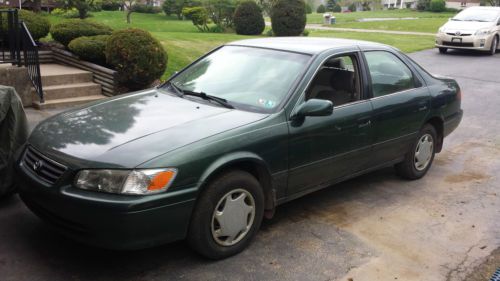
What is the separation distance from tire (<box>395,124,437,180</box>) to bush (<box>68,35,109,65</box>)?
5853 millimetres

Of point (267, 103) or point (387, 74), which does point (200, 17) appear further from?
point (267, 103)

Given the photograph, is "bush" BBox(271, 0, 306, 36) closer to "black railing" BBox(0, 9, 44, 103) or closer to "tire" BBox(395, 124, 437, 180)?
"black railing" BBox(0, 9, 44, 103)

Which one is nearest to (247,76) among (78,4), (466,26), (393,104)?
(393,104)

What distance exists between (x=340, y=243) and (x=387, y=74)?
1.98 meters

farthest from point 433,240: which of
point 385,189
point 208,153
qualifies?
point 208,153

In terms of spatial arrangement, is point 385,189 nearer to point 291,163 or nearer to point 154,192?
point 291,163

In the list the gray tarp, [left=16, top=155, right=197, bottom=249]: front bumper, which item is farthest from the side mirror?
the gray tarp

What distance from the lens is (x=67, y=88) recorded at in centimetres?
861

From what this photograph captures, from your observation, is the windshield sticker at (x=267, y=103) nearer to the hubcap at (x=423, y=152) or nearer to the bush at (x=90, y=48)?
the hubcap at (x=423, y=152)

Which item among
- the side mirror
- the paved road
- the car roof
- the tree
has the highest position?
the tree

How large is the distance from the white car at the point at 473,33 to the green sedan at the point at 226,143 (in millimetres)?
12370

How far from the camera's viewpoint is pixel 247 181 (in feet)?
12.8

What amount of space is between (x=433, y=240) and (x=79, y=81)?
22.0 feet

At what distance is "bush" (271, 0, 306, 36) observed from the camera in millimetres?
19062
